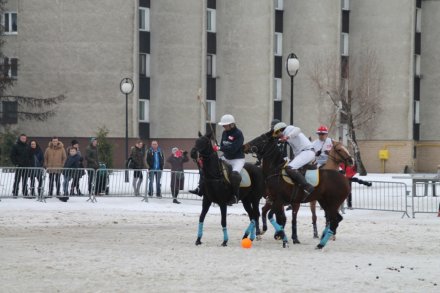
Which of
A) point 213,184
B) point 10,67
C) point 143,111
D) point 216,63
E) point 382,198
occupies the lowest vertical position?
point 382,198

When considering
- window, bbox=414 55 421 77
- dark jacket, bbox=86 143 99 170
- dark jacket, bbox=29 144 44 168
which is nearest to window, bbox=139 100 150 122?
window, bbox=414 55 421 77

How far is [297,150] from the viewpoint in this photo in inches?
704

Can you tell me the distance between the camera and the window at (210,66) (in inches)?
2468

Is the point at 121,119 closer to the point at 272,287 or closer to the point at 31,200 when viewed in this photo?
the point at 31,200

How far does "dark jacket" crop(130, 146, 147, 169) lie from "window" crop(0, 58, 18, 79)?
893 inches

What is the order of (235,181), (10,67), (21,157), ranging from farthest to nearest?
1. (10,67)
2. (21,157)
3. (235,181)

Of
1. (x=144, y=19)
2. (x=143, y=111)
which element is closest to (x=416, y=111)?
(x=143, y=111)

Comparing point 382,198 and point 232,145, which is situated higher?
point 232,145

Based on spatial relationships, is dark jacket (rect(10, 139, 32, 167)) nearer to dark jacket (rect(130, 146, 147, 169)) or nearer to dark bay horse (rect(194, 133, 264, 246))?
dark jacket (rect(130, 146, 147, 169))

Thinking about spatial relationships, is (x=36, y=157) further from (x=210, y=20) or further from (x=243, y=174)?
(x=210, y=20)

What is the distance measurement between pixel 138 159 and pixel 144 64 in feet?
85.7

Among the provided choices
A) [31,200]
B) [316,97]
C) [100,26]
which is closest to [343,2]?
[316,97]

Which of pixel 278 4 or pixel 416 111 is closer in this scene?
pixel 278 4

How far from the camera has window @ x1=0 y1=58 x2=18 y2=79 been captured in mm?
55000
